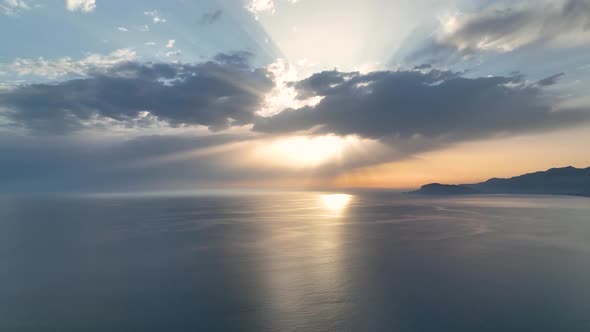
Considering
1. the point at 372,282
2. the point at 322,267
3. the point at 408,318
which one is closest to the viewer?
the point at 408,318

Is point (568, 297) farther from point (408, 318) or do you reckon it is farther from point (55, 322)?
point (55, 322)

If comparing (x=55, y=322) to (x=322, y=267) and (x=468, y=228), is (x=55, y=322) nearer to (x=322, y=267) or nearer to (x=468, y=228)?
(x=322, y=267)

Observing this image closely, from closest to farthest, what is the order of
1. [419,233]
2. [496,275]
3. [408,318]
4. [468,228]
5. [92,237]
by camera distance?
1. [408,318]
2. [496,275]
3. [92,237]
4. [419,233]
5. [468,228]

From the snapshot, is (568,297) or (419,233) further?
(419,233)

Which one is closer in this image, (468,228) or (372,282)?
(372,282)

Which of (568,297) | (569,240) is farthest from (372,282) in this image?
(569,240)

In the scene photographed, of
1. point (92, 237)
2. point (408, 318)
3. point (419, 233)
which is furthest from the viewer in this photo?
point (419, 233)

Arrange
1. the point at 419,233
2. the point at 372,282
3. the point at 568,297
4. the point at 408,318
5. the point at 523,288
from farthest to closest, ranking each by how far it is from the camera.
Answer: the point at 419,233
the point at 372,282
the point at 523,288
the point at 568,297
the point at 408,318

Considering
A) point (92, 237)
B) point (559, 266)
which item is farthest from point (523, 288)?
point (92, 237)
